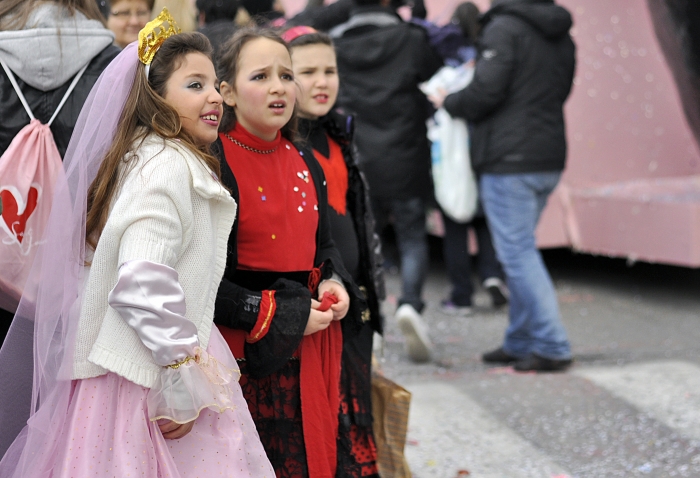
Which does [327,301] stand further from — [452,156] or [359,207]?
[452,156]

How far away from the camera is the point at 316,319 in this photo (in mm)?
2459

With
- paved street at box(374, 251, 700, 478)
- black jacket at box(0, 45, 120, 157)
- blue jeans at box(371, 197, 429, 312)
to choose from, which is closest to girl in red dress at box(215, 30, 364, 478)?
black jacket at box(0, 45, 120, 157)

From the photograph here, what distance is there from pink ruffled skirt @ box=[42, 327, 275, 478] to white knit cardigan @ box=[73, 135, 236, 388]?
0.18 ft

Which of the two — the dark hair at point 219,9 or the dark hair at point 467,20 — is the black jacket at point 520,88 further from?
the dark hair at point 219,9

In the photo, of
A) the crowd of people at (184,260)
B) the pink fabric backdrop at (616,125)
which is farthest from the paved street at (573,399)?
the crowd of people at (184,260)

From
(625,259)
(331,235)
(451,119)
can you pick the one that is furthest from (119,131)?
(625,259)

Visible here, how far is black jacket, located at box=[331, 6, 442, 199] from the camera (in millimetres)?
4922

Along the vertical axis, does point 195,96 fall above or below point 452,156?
above

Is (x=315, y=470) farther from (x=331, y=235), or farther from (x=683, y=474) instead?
(x=683, y=474)

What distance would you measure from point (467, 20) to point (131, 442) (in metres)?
4.52

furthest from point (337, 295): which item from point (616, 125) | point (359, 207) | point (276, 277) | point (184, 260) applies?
point (616, 125)

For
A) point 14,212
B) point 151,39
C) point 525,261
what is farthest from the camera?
point 525,261

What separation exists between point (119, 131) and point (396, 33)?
3.04 meters

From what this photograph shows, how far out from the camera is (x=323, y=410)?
2.58 meters
